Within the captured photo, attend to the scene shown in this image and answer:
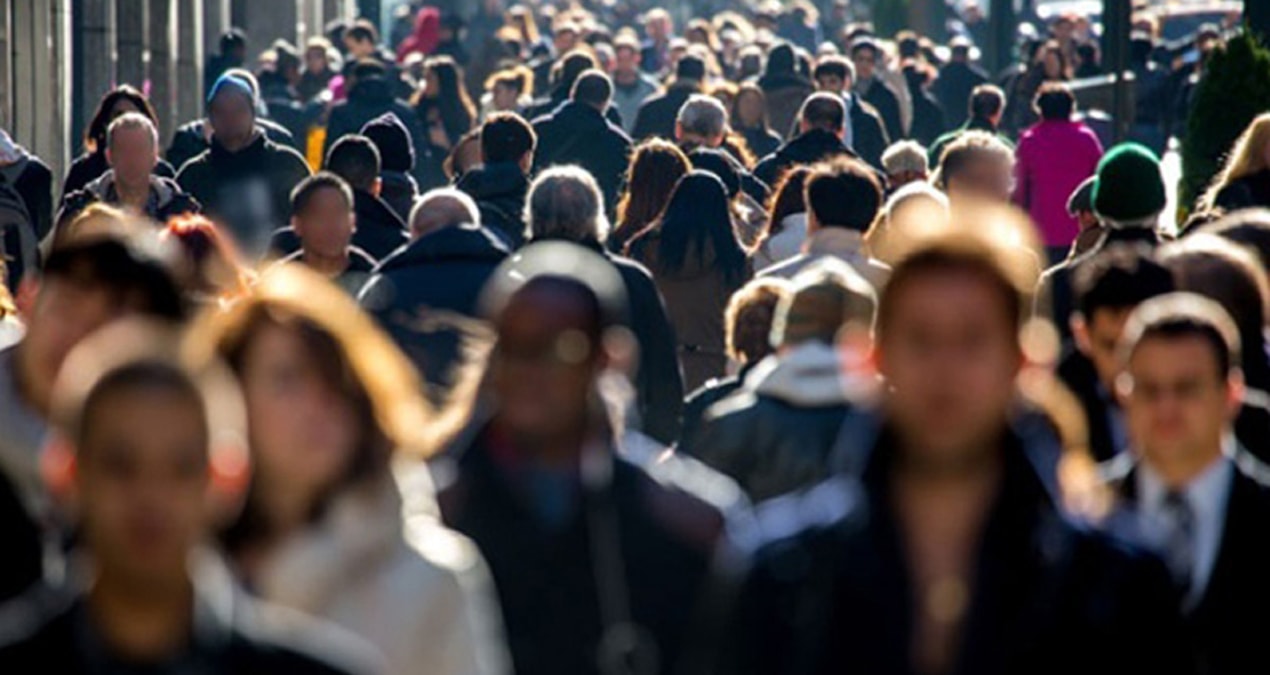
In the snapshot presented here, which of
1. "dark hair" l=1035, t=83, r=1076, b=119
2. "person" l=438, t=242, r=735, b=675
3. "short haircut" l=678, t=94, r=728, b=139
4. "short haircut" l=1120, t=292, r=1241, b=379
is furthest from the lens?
"dark hair" l=1035, t=83, r=1076, b=119

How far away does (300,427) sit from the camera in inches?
223

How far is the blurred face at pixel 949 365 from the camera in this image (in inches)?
192

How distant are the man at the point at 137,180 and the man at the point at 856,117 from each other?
7562 millimetres

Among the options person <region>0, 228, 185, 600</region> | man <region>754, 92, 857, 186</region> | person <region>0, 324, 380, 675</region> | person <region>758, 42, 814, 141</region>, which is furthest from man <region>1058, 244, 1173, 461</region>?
person <region>758, 42, 814, 141</region>

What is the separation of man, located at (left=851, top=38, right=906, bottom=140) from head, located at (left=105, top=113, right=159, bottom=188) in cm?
1160

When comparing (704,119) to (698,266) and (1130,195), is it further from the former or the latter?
(1130,195)

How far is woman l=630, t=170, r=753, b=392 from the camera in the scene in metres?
13.8

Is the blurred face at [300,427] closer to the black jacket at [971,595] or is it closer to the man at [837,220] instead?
the black jacket at [971,595]

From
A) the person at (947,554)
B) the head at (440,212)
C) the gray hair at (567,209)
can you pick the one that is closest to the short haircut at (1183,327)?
the person at (947,554)

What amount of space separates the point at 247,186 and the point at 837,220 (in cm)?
445

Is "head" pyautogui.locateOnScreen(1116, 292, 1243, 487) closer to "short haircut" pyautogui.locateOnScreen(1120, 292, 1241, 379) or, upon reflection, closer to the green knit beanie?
"short haircut" pyautogui.locateOnScreen(1120, 292, 1241, 379)

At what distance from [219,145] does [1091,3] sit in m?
52.4

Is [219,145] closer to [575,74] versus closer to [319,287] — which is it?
[575,74]

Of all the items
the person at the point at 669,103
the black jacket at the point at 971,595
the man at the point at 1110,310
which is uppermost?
the black jacket at the point at 971,595
